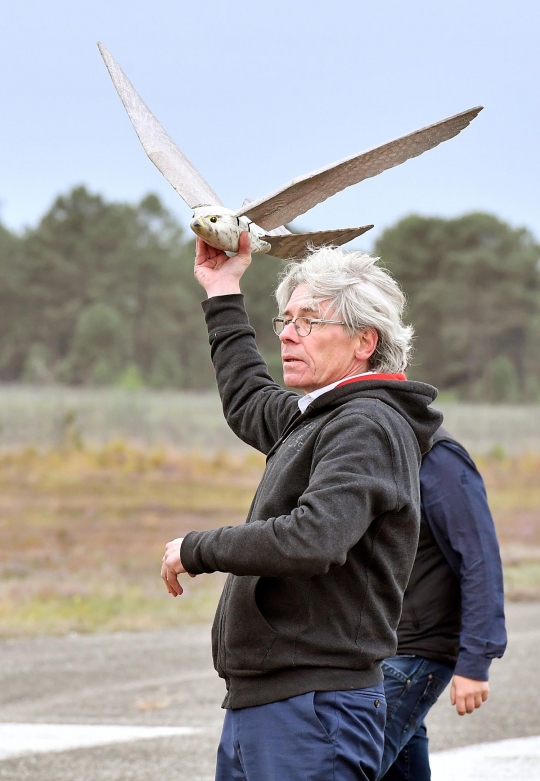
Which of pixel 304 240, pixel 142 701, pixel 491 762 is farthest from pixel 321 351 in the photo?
pixel 142 701

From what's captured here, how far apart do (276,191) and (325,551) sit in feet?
3.80

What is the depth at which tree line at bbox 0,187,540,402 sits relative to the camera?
44.2m

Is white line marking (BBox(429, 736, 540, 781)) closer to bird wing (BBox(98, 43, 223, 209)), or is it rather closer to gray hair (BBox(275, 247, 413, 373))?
gray hair (BBox(275, 247, 413, 373))

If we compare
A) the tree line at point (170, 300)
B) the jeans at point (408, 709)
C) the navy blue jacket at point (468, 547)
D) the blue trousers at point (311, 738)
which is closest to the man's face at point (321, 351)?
the blue trousers at point (311, 738)

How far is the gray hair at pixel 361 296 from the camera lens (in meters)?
2.87

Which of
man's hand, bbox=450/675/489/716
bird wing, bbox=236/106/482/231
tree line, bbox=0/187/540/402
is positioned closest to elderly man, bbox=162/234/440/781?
bird wing, bbox=236/106/482/231

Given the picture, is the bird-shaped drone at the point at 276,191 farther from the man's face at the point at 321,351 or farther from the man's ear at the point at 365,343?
A: the man's ear at the point at 365,343

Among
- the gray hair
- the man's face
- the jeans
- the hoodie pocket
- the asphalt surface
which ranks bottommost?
the asphalt surface

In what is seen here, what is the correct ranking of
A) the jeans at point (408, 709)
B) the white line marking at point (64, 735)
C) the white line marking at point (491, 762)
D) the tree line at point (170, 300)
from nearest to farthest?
1. the jeans at point (408, 709)
2. the white line marking at point (491, 762)
3. the white line marking at point (64, 735)
4. the tree line at point (170, 300)

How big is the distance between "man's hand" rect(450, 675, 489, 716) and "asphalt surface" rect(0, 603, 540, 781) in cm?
201

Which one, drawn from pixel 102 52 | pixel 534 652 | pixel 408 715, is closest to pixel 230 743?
pixel 408 715

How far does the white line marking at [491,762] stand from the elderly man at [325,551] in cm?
269

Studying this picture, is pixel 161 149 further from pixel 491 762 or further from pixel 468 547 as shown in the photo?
pixel 491 762

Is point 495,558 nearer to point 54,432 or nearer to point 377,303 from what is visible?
point 377,303
